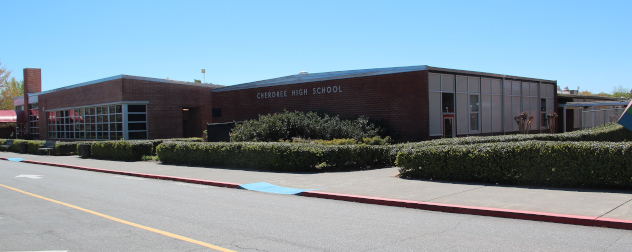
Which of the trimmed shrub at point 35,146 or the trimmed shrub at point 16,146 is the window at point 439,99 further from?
the trimmed shrub at point 16,146

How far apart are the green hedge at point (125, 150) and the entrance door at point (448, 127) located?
15213mm

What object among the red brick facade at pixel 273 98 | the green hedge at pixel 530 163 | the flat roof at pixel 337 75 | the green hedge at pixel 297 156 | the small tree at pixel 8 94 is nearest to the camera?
the green hedge at pixel 530 163

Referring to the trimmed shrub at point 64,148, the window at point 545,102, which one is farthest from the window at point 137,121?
the window at point 545,102

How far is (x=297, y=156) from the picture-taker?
14789 millimetres

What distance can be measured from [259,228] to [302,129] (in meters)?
13.0

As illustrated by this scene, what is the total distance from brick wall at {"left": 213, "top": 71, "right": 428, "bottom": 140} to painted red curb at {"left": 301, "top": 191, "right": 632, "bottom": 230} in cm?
1099

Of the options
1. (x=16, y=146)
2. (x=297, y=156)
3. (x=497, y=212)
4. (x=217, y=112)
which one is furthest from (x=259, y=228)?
(x=16, y=146)

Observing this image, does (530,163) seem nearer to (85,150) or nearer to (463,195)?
(463,195)

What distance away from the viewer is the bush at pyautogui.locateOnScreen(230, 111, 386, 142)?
19562 millimetres

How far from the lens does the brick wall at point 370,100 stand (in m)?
20.1

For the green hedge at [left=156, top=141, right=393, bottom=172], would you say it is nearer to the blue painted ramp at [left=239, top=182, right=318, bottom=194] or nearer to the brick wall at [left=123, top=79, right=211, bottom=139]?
the blue painted ramp at [left=239, top=182, right=318, bottom=194]

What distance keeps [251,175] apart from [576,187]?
9.32 m

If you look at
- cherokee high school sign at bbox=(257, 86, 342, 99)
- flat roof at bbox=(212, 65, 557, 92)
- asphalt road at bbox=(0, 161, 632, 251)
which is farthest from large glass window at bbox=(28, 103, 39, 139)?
asphalt road at bbox=(0, 161, 632, 251)

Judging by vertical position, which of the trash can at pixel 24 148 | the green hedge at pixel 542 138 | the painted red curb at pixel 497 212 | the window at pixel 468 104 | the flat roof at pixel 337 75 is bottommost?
the painted red curb at pixel 497 212
